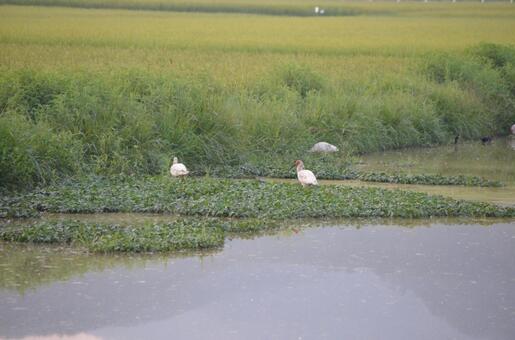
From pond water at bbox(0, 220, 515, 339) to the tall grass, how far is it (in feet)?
10.5

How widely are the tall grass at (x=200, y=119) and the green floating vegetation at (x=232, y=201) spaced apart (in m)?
0.70

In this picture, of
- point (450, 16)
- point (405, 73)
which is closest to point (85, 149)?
point (405, 73)

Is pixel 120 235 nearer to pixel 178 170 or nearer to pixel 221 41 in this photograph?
pixel 178 170

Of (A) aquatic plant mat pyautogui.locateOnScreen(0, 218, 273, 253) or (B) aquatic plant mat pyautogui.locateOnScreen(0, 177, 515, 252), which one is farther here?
(B) aquatic plant mat pyautogui.locateOnScreen(0, 177, 515, 252)

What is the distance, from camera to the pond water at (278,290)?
7449 millimetres

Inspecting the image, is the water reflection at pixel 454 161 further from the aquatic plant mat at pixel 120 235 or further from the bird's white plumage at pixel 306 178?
the aquatic plant mat at pixel 120 235

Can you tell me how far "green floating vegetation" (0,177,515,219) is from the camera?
11.0 m

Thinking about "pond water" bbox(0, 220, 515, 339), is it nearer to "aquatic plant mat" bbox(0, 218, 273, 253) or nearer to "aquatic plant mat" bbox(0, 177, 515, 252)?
"aquatic plant mat" bbox(0, 218, 273, 253)

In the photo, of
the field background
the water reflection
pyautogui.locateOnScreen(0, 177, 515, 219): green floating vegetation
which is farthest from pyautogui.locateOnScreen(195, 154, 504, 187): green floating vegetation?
pyautogui.locateOnScreen(0, 177, 515, 219): green floating vegetation

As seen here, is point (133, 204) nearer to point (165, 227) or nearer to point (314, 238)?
point (165, 227)

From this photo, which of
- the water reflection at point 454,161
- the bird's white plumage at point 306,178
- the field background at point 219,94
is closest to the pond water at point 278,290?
the bird's white plumage at point 306,178

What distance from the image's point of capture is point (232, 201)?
37.2 feet

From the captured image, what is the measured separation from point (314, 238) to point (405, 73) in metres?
12.2

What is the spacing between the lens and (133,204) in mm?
11117
